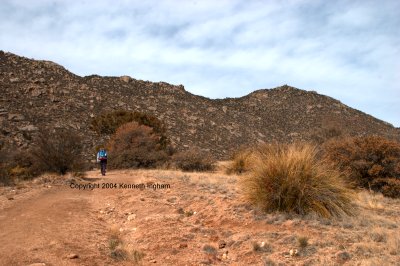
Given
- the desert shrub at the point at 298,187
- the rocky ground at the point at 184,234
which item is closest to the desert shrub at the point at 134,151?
the rocky ground at the point at 184,234

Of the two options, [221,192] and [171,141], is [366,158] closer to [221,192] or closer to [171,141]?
[221,192]

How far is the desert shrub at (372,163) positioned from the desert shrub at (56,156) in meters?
11.8

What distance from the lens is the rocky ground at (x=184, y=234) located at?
653 cm

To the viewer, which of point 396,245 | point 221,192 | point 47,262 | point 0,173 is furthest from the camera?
point 0,173

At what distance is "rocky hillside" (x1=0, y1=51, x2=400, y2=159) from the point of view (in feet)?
117

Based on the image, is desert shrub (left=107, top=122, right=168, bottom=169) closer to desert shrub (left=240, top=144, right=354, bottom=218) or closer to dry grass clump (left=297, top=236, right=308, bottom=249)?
desert shrub (left=240, top=144, right=354, bottom=218)

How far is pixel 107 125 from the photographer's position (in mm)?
36531

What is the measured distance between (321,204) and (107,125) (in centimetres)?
2978

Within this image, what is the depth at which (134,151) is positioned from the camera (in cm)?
2559

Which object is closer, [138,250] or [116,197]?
[138,250]

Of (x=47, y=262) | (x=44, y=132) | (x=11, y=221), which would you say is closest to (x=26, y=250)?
(x=47, y=262)

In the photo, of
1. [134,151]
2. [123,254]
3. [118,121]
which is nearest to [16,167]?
[134,151]

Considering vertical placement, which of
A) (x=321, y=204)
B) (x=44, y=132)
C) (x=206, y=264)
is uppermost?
(x=44, y=132)

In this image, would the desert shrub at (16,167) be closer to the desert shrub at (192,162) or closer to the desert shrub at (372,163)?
the desert shrub at (192,162)
